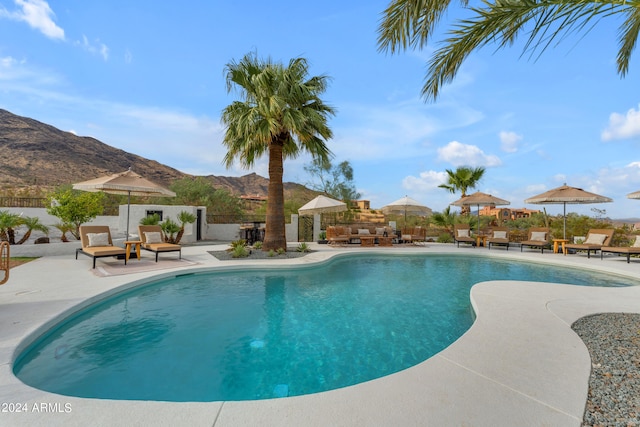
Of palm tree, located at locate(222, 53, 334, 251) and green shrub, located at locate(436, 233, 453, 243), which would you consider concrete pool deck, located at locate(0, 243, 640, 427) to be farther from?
green shrub, located at locate(436, 233, 453, 243)

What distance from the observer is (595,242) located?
450 inches

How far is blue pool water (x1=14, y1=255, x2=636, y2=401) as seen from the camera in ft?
9.45

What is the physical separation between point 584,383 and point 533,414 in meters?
0.83

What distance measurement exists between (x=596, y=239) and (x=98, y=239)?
18191mm

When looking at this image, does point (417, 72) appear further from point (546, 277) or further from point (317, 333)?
point (546, 277)

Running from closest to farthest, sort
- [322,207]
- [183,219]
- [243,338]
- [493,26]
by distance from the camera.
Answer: [493,26] → [243,338] → [183,219] → [322,207]

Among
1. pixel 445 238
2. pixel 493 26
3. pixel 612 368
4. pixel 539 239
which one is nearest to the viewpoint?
pixel 612 368

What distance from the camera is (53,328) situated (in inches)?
152

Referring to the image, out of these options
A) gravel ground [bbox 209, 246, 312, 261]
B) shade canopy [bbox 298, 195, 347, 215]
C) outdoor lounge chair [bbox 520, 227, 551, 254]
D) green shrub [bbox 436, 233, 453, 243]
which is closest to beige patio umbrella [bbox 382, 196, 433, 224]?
green shrub [bbox 436, 233, 453, 243]

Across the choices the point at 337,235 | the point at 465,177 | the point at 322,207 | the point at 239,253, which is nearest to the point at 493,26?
the point at 239,253

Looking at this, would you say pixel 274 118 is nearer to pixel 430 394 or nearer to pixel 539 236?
pixel 430 394

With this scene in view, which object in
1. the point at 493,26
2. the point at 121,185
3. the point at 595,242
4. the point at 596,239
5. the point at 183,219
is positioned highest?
the point at 493,26

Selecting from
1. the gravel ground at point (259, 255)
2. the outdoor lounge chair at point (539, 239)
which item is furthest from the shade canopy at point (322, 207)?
the outdoor lounge chair at point (539, 239)

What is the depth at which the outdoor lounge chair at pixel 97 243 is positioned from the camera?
774 cm
